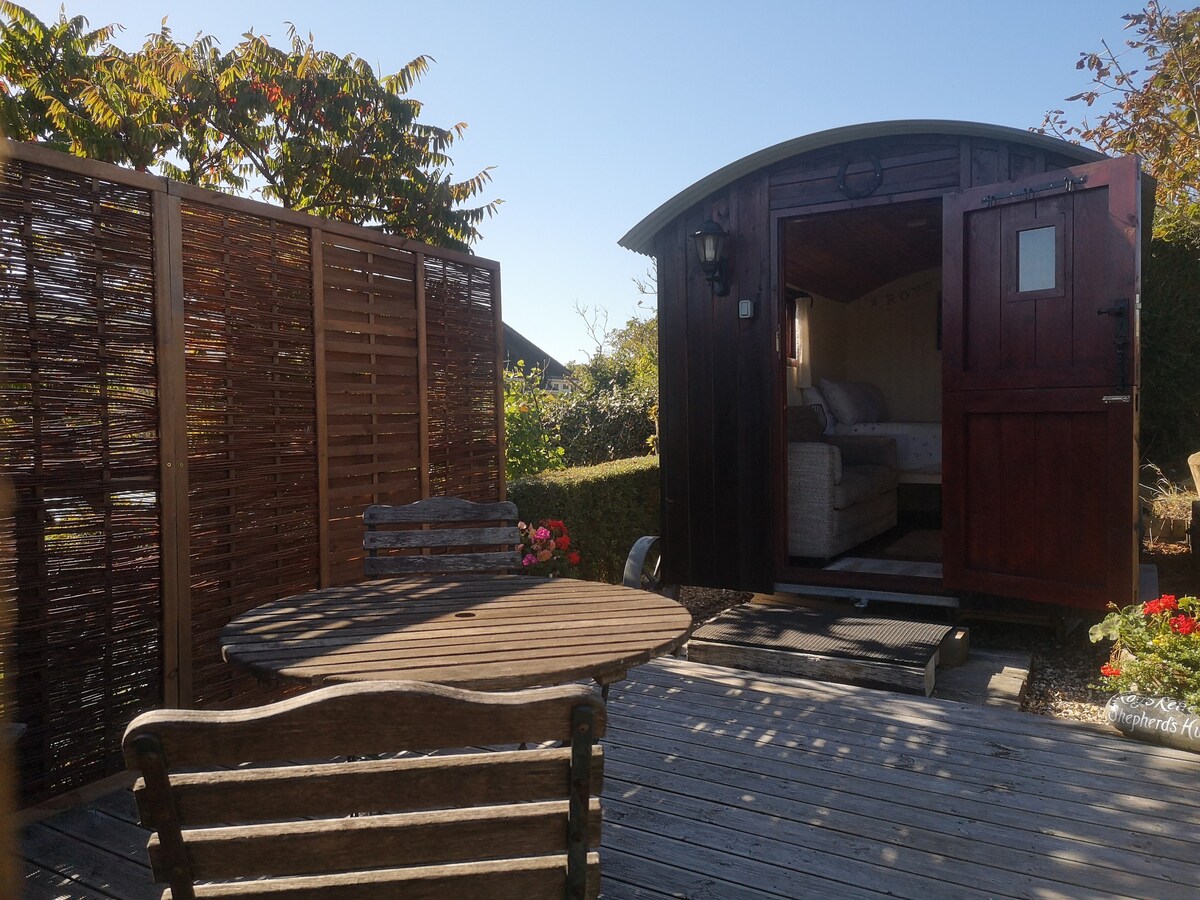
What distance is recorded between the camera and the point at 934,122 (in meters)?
4.42

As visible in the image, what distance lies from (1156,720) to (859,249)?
505cm

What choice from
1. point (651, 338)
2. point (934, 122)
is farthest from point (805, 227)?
point (651, 338)

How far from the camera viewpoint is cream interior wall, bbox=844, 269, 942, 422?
880cm

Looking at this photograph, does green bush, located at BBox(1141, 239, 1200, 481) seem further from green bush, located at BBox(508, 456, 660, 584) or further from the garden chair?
the garden chair

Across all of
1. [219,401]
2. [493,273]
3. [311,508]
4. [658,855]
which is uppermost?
[493,273]

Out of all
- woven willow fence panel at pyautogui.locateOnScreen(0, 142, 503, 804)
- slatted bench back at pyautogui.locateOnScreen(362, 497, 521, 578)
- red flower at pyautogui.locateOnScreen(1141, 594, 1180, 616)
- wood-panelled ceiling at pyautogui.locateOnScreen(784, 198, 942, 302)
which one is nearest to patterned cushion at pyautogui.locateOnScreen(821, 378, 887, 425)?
wood-panelled ceiling at pyautogui.locateOnScreen(784, 198, 942, 302)

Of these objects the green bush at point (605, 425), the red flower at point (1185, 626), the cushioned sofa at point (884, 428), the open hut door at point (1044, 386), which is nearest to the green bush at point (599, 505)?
the cushioned sofa at point (884, 428)

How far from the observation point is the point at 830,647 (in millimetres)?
4047

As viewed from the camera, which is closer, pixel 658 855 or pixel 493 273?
pixel 658 855

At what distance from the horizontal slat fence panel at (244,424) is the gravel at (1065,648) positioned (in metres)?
2.90

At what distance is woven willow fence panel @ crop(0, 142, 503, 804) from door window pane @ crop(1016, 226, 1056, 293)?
318 cm

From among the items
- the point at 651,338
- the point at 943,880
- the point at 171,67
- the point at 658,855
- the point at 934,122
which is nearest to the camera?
the point at 943,880

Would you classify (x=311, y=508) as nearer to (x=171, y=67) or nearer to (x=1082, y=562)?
(x=1082, y=562)

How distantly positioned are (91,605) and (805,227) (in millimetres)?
5438
